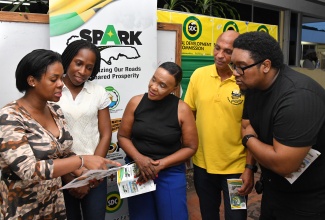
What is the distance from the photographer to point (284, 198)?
1.66m

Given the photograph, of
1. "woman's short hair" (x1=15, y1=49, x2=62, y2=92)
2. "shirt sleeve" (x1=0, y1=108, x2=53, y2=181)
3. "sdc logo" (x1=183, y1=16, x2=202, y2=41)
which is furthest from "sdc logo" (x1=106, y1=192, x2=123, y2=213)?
"sdc logo" (x1=183, y1=16, x2=202, y2=41)

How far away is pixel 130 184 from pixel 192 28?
259 cm

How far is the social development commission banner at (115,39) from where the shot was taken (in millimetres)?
2414

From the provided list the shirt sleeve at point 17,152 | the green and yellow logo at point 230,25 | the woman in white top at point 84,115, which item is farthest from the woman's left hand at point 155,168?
the green and yellow logo at point 230,25

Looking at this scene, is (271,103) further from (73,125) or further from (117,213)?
(117,213)

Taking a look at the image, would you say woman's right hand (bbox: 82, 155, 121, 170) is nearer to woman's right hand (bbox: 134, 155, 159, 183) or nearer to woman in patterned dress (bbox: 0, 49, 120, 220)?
woman in patterned dress (bbox: 0, 49, 120, 220)

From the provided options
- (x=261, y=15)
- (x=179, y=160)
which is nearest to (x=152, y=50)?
(x=179, y=160)

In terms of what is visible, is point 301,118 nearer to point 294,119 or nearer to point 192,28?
point 294,119

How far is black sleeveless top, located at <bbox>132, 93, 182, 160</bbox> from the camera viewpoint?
2.08 meters

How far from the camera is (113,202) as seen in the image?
2879 millimetres

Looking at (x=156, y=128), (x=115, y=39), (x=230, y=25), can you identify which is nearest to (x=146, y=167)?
(x=156, y=128)

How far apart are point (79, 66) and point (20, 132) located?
2.33 ft

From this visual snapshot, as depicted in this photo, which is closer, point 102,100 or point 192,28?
point 102,100

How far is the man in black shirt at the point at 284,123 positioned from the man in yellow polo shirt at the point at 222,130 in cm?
39
